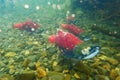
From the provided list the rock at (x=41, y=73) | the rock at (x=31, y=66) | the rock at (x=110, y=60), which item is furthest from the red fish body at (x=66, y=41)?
the rock at (x=41, y=73)

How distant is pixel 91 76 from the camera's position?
4.91 metres

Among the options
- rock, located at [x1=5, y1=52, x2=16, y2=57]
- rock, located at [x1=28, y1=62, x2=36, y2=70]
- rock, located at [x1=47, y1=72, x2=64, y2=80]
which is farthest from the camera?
rock, located at [x1=5, y1=52, x2=16, y2=57]

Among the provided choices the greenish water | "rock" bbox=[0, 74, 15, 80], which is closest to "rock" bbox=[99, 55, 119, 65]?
the greenish water

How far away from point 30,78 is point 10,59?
1.85 metres

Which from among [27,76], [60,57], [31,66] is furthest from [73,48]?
[27,76]

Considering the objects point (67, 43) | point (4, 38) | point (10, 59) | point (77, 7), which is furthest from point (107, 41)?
point (77, 7)

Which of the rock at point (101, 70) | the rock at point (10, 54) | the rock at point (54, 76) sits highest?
the rock at point (54, 76)

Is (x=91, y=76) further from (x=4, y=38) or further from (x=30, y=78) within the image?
(x=4, y=38)

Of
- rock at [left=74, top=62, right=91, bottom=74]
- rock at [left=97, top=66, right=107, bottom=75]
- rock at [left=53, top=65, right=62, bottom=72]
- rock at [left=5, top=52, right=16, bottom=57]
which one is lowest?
rock at [left=5, top=52, right=16, bottom=57]

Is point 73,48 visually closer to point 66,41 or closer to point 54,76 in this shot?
point 66,41

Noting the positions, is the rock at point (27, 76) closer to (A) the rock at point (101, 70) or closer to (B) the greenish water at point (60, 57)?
(B) the greenish water at point (60, 57)

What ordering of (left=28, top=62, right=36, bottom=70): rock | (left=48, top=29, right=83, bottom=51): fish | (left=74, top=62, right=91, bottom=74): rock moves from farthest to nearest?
(left=48, top=29, right=83, bottom=51): fish, (left=28, top=62, right=36, bottom=70): rock, (left=74, top=62, right=91, bottom=74): rock

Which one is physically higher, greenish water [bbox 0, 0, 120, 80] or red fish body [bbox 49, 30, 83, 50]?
red fish body [bbox 49, 30, 83, 50]

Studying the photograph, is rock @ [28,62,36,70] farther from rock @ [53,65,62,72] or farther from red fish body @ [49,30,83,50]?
red fish body @ [49,30,83,50]
